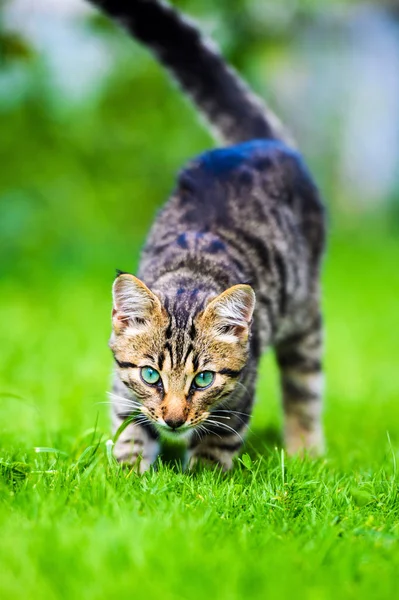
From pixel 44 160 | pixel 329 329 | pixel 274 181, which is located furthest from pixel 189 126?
pixel 274 181

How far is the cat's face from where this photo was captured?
2820mm

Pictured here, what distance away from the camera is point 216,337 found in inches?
115

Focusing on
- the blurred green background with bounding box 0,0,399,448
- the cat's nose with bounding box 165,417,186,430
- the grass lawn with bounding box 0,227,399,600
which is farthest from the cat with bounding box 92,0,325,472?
the blurred green background with bounding box 0,0,399,448

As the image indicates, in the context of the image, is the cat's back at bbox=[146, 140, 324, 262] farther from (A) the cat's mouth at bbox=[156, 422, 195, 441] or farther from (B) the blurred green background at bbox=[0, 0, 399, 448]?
(A) the cat's mouth at bbox=[156, 422, 195, 441]

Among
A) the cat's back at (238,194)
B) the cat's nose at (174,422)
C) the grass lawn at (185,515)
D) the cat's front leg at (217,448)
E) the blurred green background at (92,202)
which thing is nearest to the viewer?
the grass lawn at (185,515)

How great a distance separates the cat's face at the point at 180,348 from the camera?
2.82 meters

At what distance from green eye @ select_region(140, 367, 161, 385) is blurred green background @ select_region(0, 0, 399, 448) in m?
0.90

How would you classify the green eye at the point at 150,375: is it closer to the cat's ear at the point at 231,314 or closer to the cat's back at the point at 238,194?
the cat's ear at the point at 231,314

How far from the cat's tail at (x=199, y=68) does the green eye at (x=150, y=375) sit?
1943 mm

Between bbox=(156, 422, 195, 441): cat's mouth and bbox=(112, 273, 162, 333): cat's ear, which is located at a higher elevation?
bbox=(112, 273, 162, 333): cat's ear

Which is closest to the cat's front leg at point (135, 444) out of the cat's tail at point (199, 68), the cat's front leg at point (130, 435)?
the cat's front leg at point (130, 435)

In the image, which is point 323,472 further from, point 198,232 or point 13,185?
point 13,185

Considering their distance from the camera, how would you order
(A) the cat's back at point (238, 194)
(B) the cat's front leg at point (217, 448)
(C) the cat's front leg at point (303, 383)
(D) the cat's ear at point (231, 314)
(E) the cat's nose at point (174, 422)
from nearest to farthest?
1. (E) the cat's nose at point (174, 422)
2. (D) the cat's ear at point (231, 314)
3. (B) the cat's front leg at point (217, 448)
4. (A) the cat's back at point (238, 194)
5. (C) the cat's front leg at point (303, 383)

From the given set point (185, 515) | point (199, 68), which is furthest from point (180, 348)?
point (199, 68)
